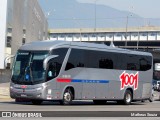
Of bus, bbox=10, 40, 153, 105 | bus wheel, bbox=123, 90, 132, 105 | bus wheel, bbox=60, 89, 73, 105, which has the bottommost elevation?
bus wheel, bbox=123, 90, 132, 105

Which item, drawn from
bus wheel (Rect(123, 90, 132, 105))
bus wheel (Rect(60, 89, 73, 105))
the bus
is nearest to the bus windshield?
the bus

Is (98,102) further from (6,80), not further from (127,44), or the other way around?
(127,44)

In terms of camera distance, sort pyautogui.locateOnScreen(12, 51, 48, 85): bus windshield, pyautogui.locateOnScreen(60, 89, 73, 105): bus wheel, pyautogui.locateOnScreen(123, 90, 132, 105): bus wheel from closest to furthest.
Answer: pyautogui.locateOnScreen(12, 51, 48, 85): bus windshield, pyautogui.locateOnScreen(60, 89, 73, 105): bus wheel, pyautogui.locateOnScreen(123, 90, 132, 105): bus wheel

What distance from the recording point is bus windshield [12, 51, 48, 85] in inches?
1022

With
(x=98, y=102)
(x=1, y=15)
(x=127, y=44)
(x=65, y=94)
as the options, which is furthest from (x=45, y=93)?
(x=127, y=44)

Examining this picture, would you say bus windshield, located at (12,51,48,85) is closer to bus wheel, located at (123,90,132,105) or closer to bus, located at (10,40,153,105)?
bus, located at (10,40,153,105)

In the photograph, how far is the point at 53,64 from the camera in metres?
26.1

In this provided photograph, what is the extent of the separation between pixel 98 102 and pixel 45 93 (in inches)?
272

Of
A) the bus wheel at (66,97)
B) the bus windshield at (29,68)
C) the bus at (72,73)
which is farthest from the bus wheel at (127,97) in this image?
the bus windshield at (29,68)

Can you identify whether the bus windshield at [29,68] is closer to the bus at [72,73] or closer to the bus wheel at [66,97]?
the bus at [72,73]

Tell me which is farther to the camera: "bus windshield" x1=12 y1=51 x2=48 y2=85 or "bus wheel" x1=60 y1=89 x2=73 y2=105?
"bus wheel" x1=60 y1=89 x2=73 y2=105

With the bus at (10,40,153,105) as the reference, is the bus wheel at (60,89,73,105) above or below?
below

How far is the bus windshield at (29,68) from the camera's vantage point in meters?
26.0

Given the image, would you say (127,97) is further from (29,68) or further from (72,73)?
(29,68)
